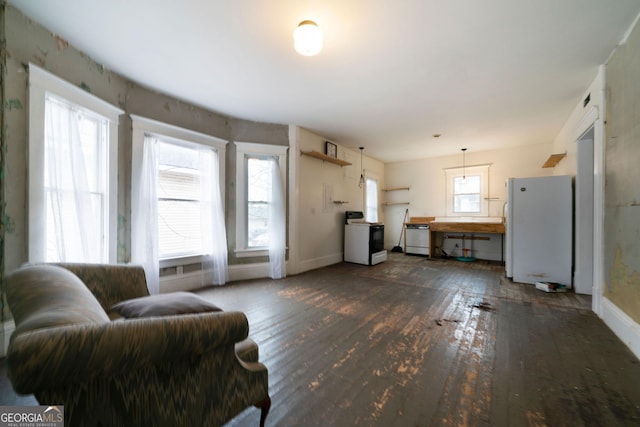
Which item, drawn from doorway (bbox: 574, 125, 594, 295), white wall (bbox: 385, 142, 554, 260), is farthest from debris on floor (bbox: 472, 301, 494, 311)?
white wall (bbox: 385, 142, 554, 260)

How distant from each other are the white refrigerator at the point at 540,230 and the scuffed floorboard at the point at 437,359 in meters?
0.49

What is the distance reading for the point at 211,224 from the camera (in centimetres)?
366

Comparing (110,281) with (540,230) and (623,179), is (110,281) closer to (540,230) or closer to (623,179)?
(623,179)

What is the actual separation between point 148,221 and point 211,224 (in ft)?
2.61

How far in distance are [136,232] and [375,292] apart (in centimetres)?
309

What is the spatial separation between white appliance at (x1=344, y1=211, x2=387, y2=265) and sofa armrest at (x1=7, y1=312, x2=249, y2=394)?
4.45 m

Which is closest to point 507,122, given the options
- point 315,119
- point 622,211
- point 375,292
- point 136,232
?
point 622,211

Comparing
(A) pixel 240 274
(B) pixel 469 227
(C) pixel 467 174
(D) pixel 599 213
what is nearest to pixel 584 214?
(D) pixel 599 213

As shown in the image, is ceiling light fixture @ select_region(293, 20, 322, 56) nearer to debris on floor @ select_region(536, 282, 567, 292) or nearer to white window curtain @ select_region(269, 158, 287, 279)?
white window curtain @ select_region(269, 158, 287, 279)

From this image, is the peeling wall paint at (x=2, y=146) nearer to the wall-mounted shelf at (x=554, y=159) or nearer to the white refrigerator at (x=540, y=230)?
the white refrigerator at (x=540, y=230)

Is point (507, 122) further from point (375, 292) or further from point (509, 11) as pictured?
point (375, 292)

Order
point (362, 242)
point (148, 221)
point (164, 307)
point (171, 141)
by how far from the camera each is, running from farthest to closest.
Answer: point (362, 242)
point (171, 141)
point (148, 221)
point (164, 307)

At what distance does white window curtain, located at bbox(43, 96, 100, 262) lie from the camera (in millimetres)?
2137

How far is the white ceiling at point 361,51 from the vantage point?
1876 millimetres
